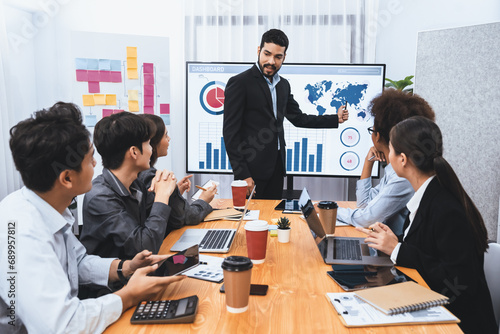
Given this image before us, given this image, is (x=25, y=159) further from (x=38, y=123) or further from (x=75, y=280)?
(x=75, y=280)

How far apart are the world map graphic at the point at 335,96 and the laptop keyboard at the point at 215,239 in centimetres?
208

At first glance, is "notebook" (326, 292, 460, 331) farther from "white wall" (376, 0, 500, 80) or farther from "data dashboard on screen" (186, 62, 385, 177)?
"white wall" (376, 0, 500, 80)

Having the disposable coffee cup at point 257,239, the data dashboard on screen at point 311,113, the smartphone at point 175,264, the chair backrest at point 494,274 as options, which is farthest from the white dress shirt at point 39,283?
the data dashboard on screen at point 311,113

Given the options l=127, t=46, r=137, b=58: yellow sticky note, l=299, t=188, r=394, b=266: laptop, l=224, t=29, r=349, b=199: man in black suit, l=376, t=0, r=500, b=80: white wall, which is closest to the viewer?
l=299, t=188, r=394, b=266: laptop

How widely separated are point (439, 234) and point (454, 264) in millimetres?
100

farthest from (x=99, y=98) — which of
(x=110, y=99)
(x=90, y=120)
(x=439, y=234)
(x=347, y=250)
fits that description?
(x=439, y=234)

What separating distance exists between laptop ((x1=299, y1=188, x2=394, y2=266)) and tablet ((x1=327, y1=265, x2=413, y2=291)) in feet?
0.19

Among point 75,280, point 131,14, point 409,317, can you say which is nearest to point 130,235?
point 75,280

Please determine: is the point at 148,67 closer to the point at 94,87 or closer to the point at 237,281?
the point at 94,87

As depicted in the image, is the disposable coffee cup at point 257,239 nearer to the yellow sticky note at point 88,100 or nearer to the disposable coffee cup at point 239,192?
the disposable coffee cup at point 239,192

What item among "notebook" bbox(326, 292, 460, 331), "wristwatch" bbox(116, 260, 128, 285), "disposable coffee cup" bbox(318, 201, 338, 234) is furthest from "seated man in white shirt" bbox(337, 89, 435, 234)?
"wristwatch" bbox(116, 260, 128, 285)

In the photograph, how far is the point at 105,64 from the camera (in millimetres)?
3273

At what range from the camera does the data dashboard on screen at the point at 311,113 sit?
135 inches

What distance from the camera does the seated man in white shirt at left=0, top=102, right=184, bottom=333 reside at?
0.88m
